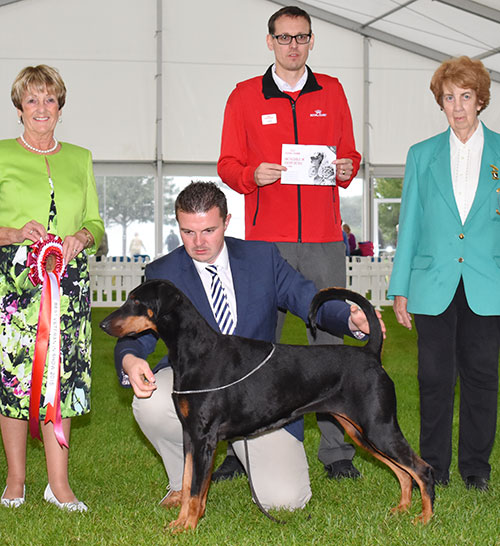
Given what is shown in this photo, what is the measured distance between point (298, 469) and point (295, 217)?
48.6 inches

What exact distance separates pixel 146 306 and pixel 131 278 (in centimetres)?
1037

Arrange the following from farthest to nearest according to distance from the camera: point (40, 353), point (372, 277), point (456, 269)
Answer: point (372, 277) < point (456, 269) < point (40, 353)

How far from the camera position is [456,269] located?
3.19 m

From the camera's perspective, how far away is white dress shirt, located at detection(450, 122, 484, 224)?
323 centimetres

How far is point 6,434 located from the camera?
10.1 feet

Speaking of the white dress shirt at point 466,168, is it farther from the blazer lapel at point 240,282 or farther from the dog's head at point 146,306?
the dog's head at point 146,306

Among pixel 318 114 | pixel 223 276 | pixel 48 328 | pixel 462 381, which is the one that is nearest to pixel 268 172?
pixel 318 114

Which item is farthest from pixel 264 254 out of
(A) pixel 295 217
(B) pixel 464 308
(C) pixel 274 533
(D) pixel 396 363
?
(D) pixel 396 363

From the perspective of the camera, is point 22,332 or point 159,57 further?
point 159,57

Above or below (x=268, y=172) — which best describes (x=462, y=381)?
below

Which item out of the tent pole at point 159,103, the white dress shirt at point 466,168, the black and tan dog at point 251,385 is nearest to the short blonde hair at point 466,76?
the white dress shirt at point 466,168

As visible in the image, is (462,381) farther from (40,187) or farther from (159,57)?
(159,57)

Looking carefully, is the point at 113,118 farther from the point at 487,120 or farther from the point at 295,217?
the point at 295,217

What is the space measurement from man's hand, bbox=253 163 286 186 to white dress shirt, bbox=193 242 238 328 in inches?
19.5
